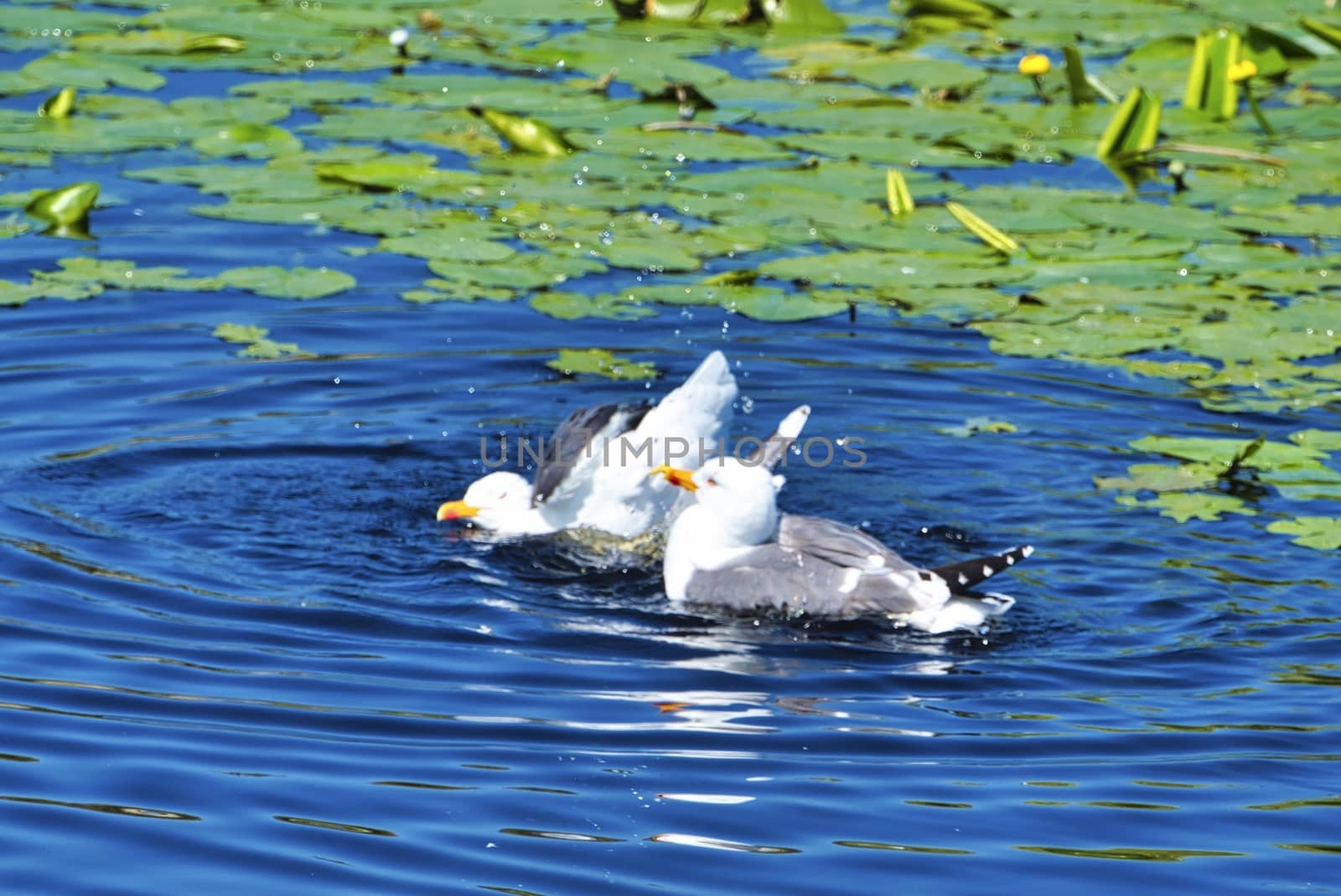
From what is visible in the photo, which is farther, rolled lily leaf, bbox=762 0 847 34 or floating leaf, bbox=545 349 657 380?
rolled lily leaf, bbox=762 0 847 34

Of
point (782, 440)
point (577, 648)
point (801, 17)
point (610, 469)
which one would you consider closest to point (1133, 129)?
Answer: point (801, 17)

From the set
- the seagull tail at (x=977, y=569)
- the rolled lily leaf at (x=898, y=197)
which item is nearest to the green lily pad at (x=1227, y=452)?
the seagull tail at (x=977, y=569)

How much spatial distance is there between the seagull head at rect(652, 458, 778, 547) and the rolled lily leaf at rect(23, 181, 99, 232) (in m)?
4.54

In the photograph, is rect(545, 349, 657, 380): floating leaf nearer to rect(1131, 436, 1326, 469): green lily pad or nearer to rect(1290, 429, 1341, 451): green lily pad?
rect(1131, 436, 1326, 469): green lily pad

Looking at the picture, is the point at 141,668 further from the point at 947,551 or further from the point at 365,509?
the point at 947,551

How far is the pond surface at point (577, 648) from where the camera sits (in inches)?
183

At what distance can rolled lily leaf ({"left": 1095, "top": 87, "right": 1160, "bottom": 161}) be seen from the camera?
1078 cm

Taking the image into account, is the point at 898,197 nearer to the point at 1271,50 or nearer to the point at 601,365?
the point at 601,365

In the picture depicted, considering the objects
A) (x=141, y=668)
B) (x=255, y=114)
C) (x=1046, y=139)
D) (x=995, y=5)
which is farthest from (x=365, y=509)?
(x=995, y=5)

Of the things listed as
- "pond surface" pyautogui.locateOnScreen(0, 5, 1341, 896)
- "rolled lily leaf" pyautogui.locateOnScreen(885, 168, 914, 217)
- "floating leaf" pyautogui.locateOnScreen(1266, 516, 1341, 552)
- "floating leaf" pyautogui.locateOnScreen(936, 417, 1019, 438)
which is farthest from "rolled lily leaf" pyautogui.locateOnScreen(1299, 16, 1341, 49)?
"floating leaf" pyautogui.locateOnScreen(1266, 516, 1341, 552)

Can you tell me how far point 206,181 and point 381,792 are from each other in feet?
19.9

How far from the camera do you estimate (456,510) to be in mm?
7273

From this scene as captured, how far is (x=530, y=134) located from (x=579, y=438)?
4.21 m

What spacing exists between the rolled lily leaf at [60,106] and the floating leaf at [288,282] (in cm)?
249
